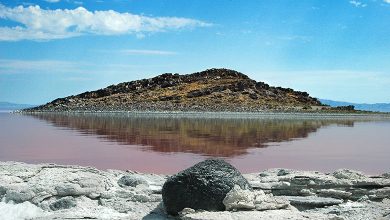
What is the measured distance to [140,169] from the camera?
62.7ft

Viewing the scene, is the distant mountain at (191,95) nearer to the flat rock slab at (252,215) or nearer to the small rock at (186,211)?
the small rock at (186,211)

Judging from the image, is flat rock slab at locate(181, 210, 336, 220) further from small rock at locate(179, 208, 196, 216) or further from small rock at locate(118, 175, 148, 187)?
small rock at locate(118, 175, 148, 187)

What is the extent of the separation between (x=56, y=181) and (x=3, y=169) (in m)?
2.56

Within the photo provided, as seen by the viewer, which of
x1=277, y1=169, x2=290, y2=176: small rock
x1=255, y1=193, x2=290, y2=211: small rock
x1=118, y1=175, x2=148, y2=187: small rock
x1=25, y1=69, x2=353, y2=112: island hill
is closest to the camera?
x1=255, y1=193, x2=290, y2=211: small rock

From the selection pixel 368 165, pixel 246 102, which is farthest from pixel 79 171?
pixel 246 102

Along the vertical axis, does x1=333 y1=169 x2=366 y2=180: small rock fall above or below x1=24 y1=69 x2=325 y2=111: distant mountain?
below

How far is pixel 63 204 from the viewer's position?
1228 centimetres

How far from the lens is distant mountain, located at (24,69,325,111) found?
112m

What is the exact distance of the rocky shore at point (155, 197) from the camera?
36.5 ft

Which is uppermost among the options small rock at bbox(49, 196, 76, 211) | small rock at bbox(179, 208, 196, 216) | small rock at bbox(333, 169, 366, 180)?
small rock at bbox(333, 169, 366, 180)

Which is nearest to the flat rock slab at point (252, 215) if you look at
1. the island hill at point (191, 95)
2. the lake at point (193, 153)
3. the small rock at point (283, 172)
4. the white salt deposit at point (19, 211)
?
the white salt deposit at point (19, 211)

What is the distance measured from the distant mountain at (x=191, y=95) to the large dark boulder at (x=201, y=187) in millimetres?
93219

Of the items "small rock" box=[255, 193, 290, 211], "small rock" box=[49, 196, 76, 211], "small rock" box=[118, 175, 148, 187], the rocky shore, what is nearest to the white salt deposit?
the rocky shore

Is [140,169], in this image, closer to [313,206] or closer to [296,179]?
[296,179]
